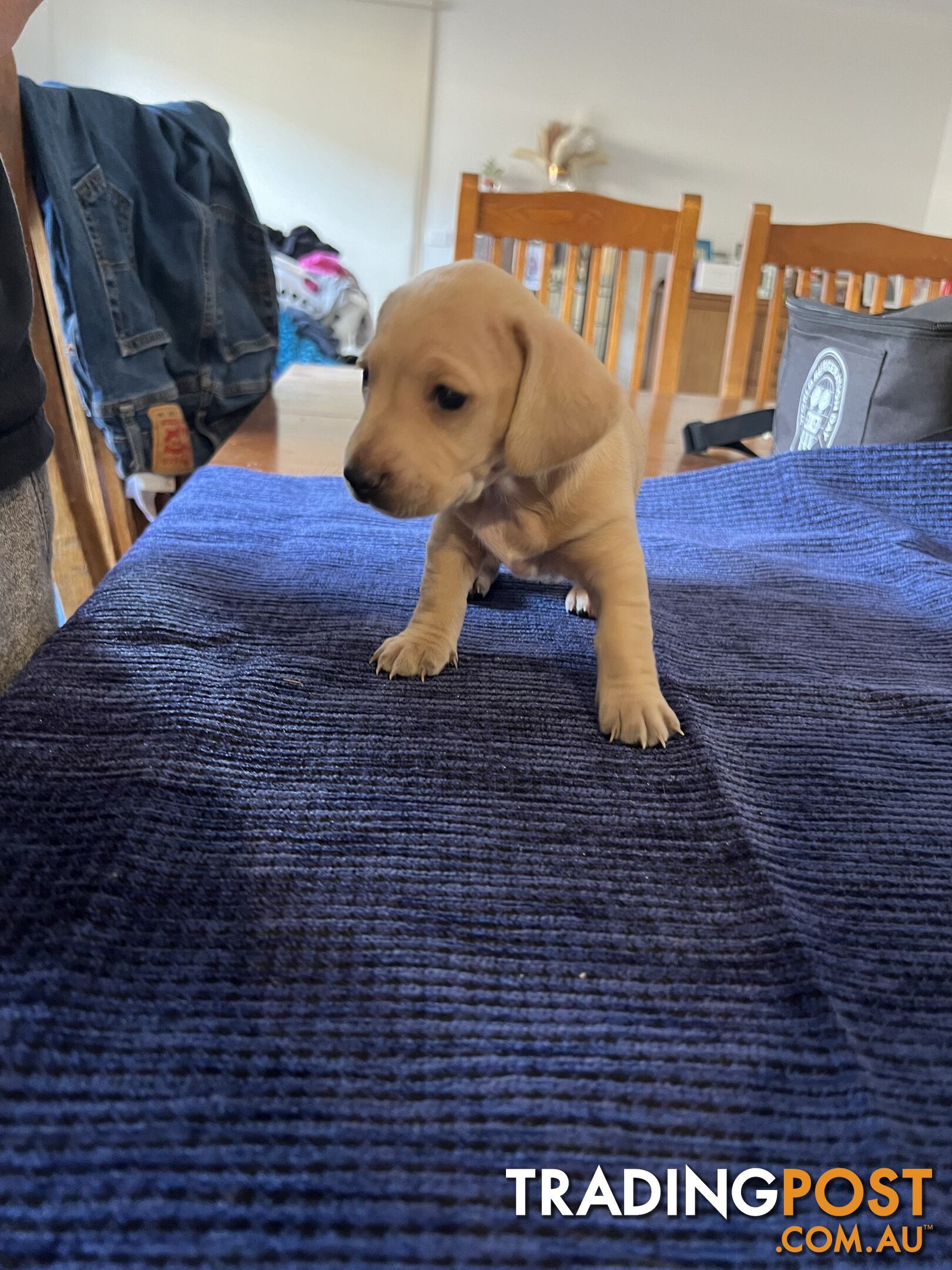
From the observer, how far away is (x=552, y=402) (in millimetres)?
638

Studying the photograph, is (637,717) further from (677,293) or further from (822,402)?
(677,293)

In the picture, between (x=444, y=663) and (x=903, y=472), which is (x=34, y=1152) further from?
(x=903, y=472)

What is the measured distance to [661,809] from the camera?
22.1 inches

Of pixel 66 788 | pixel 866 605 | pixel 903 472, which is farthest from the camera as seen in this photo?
pixel 903 472

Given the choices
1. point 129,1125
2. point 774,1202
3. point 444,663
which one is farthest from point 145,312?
point 774,1202

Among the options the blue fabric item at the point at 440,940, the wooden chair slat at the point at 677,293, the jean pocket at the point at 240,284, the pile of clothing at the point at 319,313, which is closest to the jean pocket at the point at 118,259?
the jean pocket at the point at 240,284

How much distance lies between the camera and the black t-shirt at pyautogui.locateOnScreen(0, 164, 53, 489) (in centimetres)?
66

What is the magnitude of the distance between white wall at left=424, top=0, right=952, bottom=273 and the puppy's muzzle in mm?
5346

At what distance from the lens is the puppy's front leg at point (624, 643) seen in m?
0.65

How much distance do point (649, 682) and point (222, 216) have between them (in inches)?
55.3

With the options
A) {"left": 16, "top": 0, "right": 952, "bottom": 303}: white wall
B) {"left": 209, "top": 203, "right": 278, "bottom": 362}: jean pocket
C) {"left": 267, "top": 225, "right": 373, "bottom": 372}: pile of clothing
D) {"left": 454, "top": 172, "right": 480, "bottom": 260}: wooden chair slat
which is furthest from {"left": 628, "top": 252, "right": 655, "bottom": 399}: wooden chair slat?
{"left": 16, "top": 0, "right": 952, "bottom": 303}: white wall

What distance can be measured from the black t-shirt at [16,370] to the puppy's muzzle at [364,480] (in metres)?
0.27

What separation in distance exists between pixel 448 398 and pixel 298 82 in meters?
5.61

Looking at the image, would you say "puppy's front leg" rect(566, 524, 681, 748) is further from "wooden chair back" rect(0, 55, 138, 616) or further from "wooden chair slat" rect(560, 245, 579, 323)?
"wooden chair slat" rect(560, 245, 579, 323)
